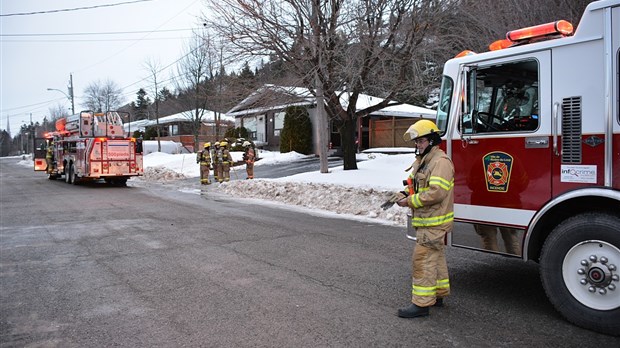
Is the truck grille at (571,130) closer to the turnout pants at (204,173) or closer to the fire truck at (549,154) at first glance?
the fire truck at (549,154)

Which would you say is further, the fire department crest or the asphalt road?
the fire department crest

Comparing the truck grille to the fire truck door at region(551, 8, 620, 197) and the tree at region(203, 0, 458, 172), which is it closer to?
the fire truck door at region(551, 8, 620, 197)

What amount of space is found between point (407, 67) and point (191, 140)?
42.8 metres

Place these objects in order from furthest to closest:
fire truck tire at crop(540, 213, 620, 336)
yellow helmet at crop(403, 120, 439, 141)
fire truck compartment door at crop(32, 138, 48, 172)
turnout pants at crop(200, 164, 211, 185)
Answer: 1. fire truck compartment door at crop(32, 138, 48, 172)
2. turnout pants at crop(200, 164, 211, 185)
3. yellow helmet at crop(403, 120, 439, 141)
4. fire truck tire at crop(540, 213, 620, 336)

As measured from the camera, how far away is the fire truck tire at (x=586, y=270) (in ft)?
12.5

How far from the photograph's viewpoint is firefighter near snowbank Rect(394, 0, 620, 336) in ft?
12.7

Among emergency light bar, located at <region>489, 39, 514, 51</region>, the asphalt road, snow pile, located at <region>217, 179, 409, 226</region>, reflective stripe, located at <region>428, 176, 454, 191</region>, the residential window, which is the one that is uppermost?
the residential window

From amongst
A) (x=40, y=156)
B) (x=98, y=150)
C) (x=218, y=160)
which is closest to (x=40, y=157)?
(x=40, y=156)

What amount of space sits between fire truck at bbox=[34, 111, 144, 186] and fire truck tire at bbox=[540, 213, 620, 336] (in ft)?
60.5

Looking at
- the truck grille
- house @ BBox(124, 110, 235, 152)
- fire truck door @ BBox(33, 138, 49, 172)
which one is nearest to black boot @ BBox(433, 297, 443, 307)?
the truck grille

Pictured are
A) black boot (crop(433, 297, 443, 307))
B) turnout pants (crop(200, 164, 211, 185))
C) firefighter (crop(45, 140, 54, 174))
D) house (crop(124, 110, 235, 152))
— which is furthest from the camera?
house (crop(124, 110, 235, 152))

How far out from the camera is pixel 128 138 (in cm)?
2039

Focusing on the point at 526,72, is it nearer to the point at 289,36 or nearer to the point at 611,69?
the point at 611,69

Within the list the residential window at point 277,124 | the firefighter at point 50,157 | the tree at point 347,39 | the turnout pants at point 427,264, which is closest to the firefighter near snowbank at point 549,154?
the turnout pants at point 427,264
